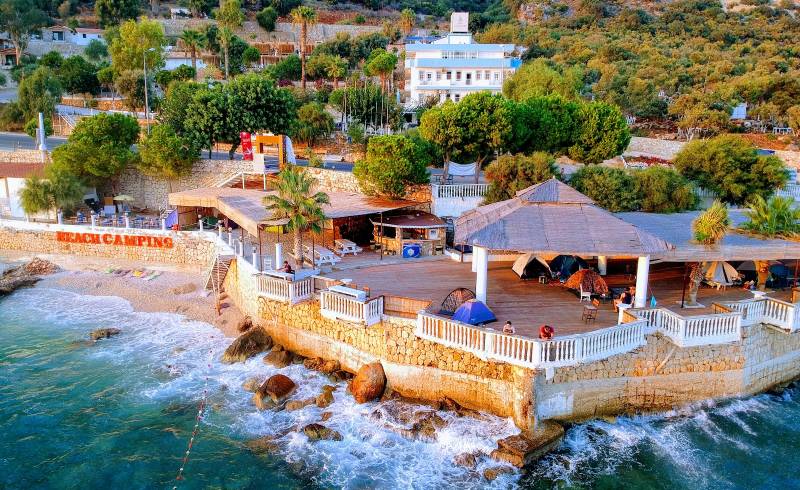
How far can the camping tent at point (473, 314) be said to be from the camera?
17.4 m

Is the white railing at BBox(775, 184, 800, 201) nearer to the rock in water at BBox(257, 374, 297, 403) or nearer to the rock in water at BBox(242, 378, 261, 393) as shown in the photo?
the rock in water at BBox(257, 374, 297, 403)

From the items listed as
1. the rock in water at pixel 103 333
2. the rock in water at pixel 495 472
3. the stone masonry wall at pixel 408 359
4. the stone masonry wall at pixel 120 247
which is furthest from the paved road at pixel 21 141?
the rock in water at pixel 495 472

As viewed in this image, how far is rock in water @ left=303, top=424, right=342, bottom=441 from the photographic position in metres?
16.8

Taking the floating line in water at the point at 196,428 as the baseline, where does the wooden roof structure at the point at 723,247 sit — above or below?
above

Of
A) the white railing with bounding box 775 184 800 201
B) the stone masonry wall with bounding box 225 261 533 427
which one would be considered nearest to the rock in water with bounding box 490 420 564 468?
the stone masonry wall with bounding box 225 261 533 427

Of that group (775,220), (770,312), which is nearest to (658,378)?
(770,312)

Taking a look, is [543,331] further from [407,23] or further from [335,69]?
Answer: [407,23]

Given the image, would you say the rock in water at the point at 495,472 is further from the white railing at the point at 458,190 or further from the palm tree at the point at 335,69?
the palm tree at the point at 335,69

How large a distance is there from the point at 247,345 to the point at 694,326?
14349 mm

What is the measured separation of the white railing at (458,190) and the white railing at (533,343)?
14048 millimetres

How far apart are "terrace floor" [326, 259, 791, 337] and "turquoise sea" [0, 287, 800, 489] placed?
3042mm

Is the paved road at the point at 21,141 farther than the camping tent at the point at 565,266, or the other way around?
the paved road at the point at 21,141

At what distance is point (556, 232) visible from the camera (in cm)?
1878

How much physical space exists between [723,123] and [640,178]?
3320cm
